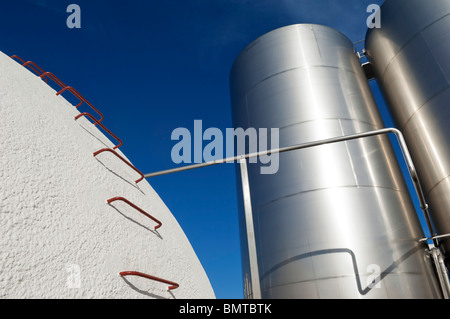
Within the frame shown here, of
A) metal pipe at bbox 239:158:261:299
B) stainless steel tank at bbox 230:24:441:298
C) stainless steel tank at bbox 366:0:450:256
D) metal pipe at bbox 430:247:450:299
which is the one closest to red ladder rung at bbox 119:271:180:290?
metal pipe at bbox 239:158:261:299

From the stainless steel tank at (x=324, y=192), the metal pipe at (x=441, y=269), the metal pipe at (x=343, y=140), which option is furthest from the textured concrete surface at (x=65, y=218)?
the metal pipe at (x=441, y=269)

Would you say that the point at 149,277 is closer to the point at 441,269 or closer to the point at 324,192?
the point at 324,192

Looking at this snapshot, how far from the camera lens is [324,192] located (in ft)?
24.3

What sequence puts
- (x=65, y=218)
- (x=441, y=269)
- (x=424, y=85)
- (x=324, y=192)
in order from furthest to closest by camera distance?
(x=424, y=85) → (x=324, y=192) → (x=441, y=269) → (x=65, y=218)

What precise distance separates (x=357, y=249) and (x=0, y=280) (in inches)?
248

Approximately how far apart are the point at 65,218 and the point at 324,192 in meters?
6.01

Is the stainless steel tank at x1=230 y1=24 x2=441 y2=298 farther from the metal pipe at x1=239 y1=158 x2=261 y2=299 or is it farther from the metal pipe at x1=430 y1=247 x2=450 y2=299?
the metal pipe at x1=239 y1=158 x2=261 y2=299

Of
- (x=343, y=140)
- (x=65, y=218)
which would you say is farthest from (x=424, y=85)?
(x=65, y=218)

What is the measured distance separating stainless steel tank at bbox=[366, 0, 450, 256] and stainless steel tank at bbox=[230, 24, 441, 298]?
1.85ft

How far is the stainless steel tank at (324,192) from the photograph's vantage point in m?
6.70

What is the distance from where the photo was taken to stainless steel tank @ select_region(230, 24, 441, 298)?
22.0 feet

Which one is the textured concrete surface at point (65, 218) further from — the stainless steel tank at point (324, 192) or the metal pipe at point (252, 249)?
the stainless steel tank at point (324, 192)

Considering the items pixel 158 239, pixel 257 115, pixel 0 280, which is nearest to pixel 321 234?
pixel 257 115
